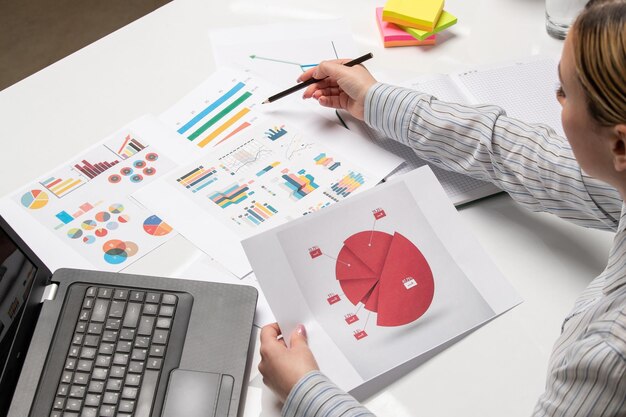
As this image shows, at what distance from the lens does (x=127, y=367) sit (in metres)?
0.73

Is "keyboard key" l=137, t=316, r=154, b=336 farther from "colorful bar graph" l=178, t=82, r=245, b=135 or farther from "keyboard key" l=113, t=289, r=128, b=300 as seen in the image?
"colorful bar graph" l=178, t=82, r=245, b=135

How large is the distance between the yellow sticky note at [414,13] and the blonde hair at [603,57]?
1.64ft

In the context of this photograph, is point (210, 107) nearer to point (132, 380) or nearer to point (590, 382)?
point (132, 380)

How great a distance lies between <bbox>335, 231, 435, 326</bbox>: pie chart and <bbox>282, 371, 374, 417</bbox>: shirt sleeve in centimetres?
10

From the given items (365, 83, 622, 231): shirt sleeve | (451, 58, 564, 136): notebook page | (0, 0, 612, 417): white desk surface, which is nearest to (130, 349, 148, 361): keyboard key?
(0, 0, 612, 417): white desk surface

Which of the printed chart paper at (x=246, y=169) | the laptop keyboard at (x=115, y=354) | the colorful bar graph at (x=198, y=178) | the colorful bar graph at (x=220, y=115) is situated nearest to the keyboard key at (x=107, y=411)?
the laptop keyboard at (x=115, y=354)

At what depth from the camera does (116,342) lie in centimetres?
74

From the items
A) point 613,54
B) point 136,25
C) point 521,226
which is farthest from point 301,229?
point 136,25

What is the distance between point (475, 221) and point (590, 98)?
0.30 metres

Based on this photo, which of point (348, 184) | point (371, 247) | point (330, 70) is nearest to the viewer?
point (371, 247)

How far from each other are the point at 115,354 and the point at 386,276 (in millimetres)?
307

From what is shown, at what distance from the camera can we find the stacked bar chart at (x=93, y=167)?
3.09 feet

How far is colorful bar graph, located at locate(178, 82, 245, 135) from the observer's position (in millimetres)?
996

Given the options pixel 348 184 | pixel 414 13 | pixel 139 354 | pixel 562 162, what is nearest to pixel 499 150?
pixel 562 162
